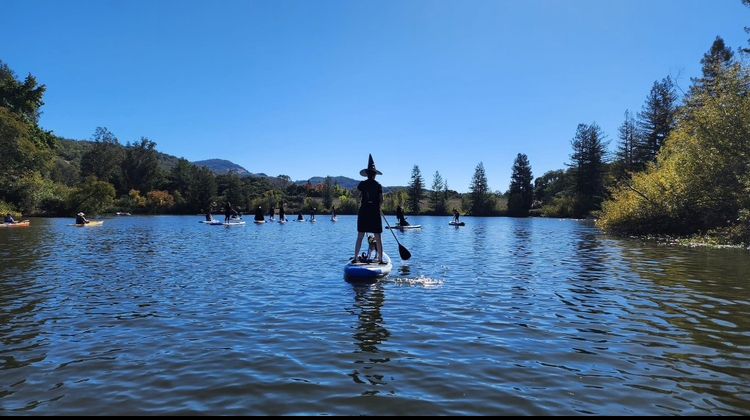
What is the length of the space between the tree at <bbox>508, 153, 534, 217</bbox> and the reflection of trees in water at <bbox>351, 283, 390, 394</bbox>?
11062cm

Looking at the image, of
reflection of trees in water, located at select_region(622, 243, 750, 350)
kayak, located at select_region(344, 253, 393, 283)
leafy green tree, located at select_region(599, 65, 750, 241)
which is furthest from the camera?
leafy green tree, located at select_region(599, 65, 750, 241)

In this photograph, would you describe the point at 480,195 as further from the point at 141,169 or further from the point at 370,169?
the point at 370,169

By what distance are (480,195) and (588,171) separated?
28.0 m

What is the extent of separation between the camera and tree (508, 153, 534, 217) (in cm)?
11700

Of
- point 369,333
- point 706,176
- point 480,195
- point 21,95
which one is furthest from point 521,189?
point 369,333

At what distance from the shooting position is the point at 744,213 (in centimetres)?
2559

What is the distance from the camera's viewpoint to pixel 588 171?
102 m

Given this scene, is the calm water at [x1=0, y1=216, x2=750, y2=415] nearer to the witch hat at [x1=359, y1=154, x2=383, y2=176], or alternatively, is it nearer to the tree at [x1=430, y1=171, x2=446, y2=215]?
the witch hat at [x1=359, y1=154, x2=383, y2=176]

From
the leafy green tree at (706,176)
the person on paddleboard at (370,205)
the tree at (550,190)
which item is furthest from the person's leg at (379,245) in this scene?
the tree at (550,190)

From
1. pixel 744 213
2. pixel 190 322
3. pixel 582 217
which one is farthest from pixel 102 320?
pixel 582 217

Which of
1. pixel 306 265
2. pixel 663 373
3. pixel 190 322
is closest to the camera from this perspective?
pixel 663 373

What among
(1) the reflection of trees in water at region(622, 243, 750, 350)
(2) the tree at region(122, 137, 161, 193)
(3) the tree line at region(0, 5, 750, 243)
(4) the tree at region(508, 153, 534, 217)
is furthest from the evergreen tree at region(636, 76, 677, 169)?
(2) the tree at region(122, 137, 161, 193)

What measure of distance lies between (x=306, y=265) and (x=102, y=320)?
29.1ft

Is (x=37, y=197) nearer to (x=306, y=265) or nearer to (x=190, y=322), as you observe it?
(x=306, y=265)
